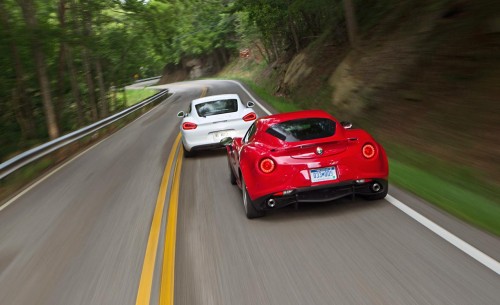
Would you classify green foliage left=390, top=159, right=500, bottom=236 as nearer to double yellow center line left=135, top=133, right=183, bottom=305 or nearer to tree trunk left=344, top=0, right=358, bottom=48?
double yellow center line left=135, top=133, right=183, bottom=305

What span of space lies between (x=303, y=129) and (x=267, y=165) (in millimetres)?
828

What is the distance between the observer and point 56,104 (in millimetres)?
28141

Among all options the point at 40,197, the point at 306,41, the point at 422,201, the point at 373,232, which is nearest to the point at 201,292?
the point at 373,232

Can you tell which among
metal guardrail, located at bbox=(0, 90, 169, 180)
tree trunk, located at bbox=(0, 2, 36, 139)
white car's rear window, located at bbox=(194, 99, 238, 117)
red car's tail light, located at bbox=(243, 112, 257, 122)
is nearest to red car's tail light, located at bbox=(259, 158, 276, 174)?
red car's tail light, located at bbox=(243, 112, 257, 122)

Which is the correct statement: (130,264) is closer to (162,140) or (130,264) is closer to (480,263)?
(480,263)

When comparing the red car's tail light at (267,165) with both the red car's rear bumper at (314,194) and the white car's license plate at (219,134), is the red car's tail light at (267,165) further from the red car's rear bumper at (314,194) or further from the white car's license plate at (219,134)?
the white car's license plate at (219,134)

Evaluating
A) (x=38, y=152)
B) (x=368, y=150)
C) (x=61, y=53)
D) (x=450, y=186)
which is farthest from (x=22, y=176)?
(x=61, y=53)

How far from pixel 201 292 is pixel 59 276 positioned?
70.0 inches

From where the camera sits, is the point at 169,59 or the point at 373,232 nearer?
the point at 373,232

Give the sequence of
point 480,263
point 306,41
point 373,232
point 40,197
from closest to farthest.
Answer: point 480,263 < point 373,232 < point 40,197 < point 306,41

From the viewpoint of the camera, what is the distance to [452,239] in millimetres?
4793

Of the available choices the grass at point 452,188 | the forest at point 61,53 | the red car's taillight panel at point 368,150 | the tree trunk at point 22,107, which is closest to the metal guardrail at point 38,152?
the forest at point 61,53

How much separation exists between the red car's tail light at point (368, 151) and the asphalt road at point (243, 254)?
2.31ft

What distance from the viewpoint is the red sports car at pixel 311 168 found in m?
5.73
